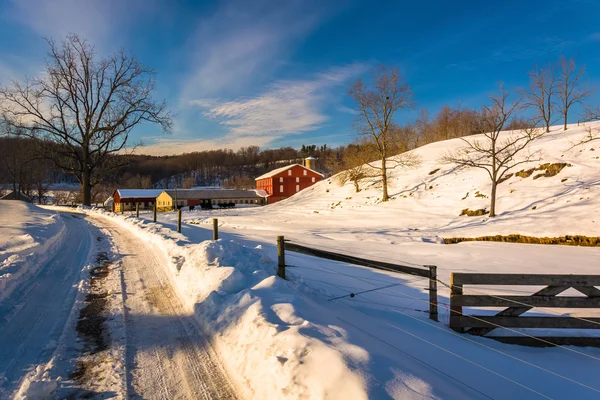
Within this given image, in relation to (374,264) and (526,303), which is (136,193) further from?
(526,303)

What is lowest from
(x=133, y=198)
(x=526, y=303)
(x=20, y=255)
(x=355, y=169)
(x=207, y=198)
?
(x=526, y=303)

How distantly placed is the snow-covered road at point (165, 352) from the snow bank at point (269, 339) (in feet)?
0.60

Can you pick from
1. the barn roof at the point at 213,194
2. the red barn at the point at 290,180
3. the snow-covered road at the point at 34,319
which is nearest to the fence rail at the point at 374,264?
the snow-covered road at the point at 34,319

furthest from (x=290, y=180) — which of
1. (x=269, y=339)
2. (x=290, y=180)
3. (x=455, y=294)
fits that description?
(x=269, y=339)

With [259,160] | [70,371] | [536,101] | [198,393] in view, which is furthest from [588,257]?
[259,160]

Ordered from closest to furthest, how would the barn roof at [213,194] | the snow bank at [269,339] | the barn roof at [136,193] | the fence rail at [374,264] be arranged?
1. the snow bank at [269,339]
2. the fence rail at [374,264]
3. the barn roof at [136,193]
4. the barn roof at [213,194]

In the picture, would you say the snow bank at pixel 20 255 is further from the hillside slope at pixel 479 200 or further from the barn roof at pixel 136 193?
the barn roof at pixel 136 193

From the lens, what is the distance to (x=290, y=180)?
69812 mm

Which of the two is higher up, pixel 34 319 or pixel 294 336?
pixel 294 336

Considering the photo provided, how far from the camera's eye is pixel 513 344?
566 centimetres

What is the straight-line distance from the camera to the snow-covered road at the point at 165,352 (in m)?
3.38

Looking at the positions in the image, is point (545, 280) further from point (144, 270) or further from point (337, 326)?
point (144, 270)

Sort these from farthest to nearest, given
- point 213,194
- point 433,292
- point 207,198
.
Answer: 1. point 213,194
2. point 207,198
3. point 433,292

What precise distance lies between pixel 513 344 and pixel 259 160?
588 ft
